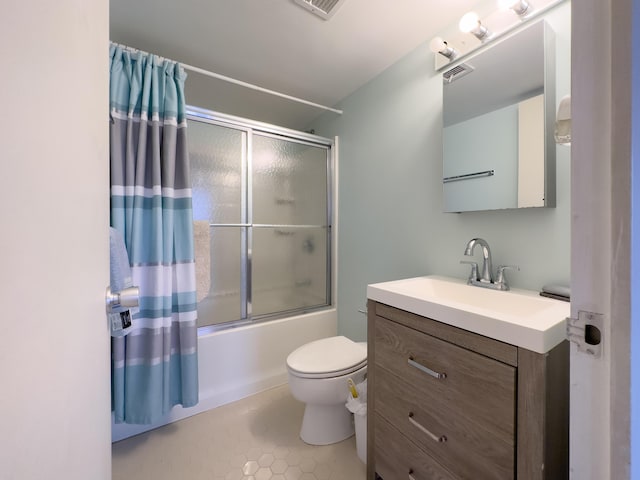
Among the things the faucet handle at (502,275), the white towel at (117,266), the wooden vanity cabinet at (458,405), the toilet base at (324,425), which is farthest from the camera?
the toilet base at (324,425)

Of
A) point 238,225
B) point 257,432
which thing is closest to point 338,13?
point 238,225

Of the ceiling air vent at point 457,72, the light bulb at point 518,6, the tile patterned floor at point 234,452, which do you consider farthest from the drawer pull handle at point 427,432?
the light bulb at point 518,6

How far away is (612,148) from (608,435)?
1.21 ft

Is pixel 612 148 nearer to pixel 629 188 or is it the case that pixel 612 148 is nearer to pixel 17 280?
pixel 629 188

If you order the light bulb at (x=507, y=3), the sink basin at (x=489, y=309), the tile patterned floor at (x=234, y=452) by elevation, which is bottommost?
the tile patterned floor at (x=234, y=452)

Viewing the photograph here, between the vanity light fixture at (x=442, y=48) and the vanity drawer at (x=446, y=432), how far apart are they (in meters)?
1.52

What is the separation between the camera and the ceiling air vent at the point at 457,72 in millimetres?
1266

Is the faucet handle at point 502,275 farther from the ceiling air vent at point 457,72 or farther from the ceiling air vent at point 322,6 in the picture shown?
the ceiling air vent at point 322,6

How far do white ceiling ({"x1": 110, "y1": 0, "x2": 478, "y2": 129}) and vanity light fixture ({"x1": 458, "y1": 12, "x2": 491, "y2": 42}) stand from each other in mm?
174

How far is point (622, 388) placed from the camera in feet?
1.05

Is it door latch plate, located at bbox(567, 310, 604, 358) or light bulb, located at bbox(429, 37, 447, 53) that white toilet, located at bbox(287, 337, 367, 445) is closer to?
door latch plate, located at bbox(567, 310, 604, 358)

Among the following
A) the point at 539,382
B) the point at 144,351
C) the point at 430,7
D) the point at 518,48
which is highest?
the point at 430,7

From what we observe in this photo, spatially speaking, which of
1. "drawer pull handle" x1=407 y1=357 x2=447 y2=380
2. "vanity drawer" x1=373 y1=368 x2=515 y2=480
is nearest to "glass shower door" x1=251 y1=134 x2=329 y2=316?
"vanity drawer" x1=373 y1=368 x2=515 y2=480

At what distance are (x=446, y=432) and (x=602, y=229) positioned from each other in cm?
79
